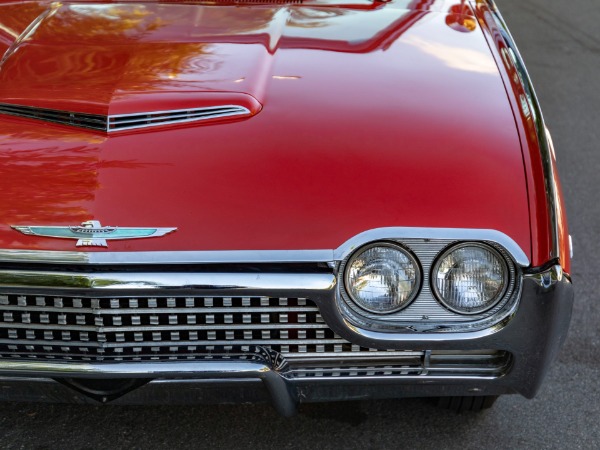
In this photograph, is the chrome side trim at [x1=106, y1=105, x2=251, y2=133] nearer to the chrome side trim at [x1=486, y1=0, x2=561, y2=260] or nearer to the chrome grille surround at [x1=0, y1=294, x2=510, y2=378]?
the chrome grille surround at [x1=0, y1=294, x2=510, y2=378]

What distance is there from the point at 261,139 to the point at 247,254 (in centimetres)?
37

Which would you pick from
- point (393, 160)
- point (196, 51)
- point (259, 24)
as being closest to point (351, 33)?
point (259, 24)

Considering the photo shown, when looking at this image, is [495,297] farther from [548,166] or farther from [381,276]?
[548,166]

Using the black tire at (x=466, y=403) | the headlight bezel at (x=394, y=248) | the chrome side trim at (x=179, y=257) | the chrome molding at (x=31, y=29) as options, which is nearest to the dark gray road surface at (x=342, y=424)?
the black tire at (x=466, y=403)

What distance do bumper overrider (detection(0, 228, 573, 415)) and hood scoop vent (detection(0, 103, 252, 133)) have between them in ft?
1.41

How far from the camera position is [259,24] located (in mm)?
3127

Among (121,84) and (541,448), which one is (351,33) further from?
(541,448)

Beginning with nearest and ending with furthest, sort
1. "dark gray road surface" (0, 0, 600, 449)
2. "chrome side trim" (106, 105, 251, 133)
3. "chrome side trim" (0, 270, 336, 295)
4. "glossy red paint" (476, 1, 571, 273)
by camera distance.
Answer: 1. "chrome side trim" (0, 270, 336, 295)
2. "glossy red paint" (476, 1, 571, 273)
3. "chrome side trim" (106, 105, 251, 133)
4. "dark gray road surface" (0, 0, 600, 449)

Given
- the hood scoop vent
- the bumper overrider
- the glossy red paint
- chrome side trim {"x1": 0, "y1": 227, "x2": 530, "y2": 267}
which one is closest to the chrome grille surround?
the bumper overrider

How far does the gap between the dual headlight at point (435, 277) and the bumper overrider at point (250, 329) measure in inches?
0.9

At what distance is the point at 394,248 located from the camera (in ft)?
7.61

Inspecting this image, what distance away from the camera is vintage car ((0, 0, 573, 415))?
7.43 feet

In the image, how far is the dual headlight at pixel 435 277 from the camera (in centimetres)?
232

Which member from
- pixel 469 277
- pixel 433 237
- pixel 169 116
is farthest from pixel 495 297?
pixel 169 116
